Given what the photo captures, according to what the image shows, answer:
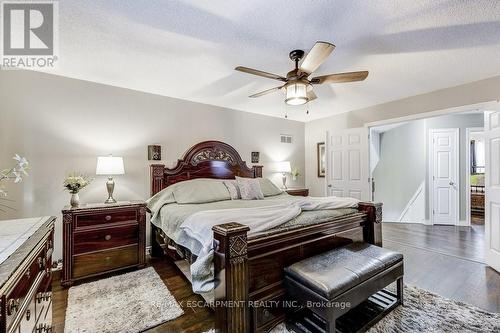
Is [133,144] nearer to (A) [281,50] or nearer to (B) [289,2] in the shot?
(A) [281,50]

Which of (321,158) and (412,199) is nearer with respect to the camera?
(321,158)

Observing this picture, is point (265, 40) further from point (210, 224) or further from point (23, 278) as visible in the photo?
point (23, 278)

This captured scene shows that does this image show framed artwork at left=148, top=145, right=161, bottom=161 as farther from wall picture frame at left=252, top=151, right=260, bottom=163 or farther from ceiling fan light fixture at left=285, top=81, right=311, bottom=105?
ceiling fan light fixture at left=285, top=81, right=311, bottom=105

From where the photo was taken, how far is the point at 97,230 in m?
2.67

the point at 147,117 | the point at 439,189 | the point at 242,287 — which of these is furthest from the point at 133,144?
the point at 439,189

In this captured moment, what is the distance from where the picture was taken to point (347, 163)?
4.62 meters

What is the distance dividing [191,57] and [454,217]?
20.1 ft

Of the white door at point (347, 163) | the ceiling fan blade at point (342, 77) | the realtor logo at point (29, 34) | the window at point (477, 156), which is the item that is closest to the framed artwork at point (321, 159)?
the white door at point (347, 163)

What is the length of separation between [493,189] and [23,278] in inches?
179

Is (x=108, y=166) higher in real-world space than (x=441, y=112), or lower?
lower

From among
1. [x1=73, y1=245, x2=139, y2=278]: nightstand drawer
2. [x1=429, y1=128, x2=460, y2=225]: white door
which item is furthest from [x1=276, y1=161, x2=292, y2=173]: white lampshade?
[x1=429, y1=128, x2=460, y2=225]: white door

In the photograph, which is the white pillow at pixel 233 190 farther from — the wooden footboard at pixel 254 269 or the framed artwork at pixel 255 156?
the wooden footboard at pixel 254 269

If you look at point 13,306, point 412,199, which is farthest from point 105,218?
point 412,199

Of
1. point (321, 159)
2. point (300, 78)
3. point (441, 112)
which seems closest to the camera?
point (300, 78)
